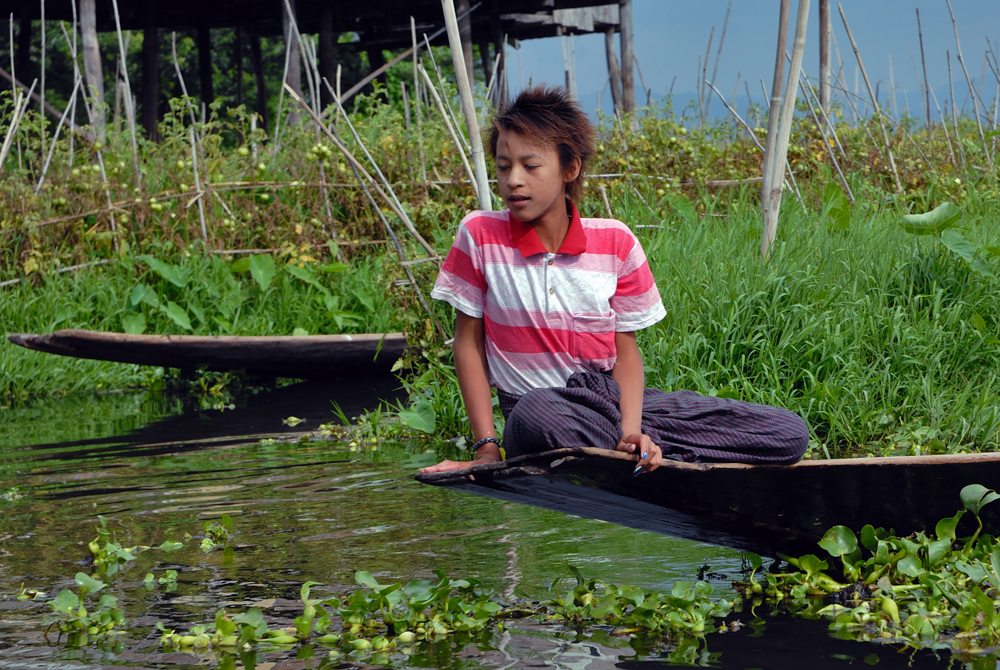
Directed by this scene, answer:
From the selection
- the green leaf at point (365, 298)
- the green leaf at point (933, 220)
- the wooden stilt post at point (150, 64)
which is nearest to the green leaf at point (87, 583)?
the green leaf at point (933, 220)

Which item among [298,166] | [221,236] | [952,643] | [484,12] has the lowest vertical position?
[952,643]

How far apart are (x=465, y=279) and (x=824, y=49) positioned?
19.7ft

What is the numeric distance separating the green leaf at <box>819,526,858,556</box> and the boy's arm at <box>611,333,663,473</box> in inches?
19.3

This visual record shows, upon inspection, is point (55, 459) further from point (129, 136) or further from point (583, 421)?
point (129, 136)

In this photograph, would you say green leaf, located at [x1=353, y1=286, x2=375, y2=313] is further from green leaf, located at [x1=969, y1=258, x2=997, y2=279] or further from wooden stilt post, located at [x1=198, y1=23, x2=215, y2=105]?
wooden stilt post, located at [x1=198, y1=23, x2=215, y2=105]

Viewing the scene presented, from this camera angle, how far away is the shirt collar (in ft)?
8.03

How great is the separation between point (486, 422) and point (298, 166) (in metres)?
5.45

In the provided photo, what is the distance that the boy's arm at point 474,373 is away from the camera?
2.44 meters

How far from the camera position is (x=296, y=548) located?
2.93 metres

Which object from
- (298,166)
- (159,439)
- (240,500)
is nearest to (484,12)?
(298,166)

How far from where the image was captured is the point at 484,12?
1467cm

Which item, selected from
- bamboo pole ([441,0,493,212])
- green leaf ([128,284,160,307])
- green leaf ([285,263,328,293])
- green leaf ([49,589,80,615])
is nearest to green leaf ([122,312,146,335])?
green leaf ([128,284,160,307])

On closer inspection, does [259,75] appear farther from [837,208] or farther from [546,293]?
[546,293]

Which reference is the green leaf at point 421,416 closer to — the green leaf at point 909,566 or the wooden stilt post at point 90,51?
the green leaf at point 909,566
